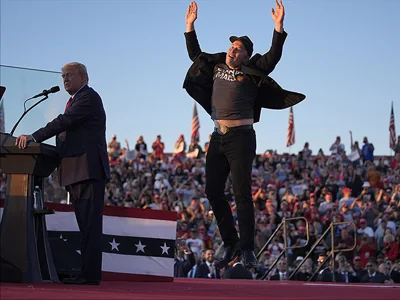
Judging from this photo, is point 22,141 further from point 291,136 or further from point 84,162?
point 291,136

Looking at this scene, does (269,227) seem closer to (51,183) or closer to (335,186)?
(335,186)

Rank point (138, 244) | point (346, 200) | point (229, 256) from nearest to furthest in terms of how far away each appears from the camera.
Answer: point (229, 256) → point (138, 244) → point (346, 200)

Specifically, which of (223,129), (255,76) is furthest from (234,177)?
(255,76)

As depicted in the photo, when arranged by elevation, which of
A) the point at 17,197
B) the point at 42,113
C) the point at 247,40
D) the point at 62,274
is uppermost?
the point at 247,40

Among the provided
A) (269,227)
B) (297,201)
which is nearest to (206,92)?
(269,227)

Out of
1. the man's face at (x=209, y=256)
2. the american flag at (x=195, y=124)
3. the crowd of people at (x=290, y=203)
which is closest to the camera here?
the crowd of people at (x=290, y=203)

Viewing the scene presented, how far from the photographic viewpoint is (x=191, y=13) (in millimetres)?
7605

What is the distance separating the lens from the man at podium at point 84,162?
6914 millimetres

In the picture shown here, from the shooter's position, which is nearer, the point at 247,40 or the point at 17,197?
the point at 17,197

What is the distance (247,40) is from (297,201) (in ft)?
42.3

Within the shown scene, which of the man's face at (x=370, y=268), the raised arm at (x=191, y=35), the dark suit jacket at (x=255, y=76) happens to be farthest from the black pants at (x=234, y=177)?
the man's face at (x=370, y=268)

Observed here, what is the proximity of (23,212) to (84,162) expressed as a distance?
25.0 inches

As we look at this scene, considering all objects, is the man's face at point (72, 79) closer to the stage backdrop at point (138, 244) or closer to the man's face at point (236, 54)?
the man's face at point (236, 54)

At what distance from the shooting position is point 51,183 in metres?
22.3
